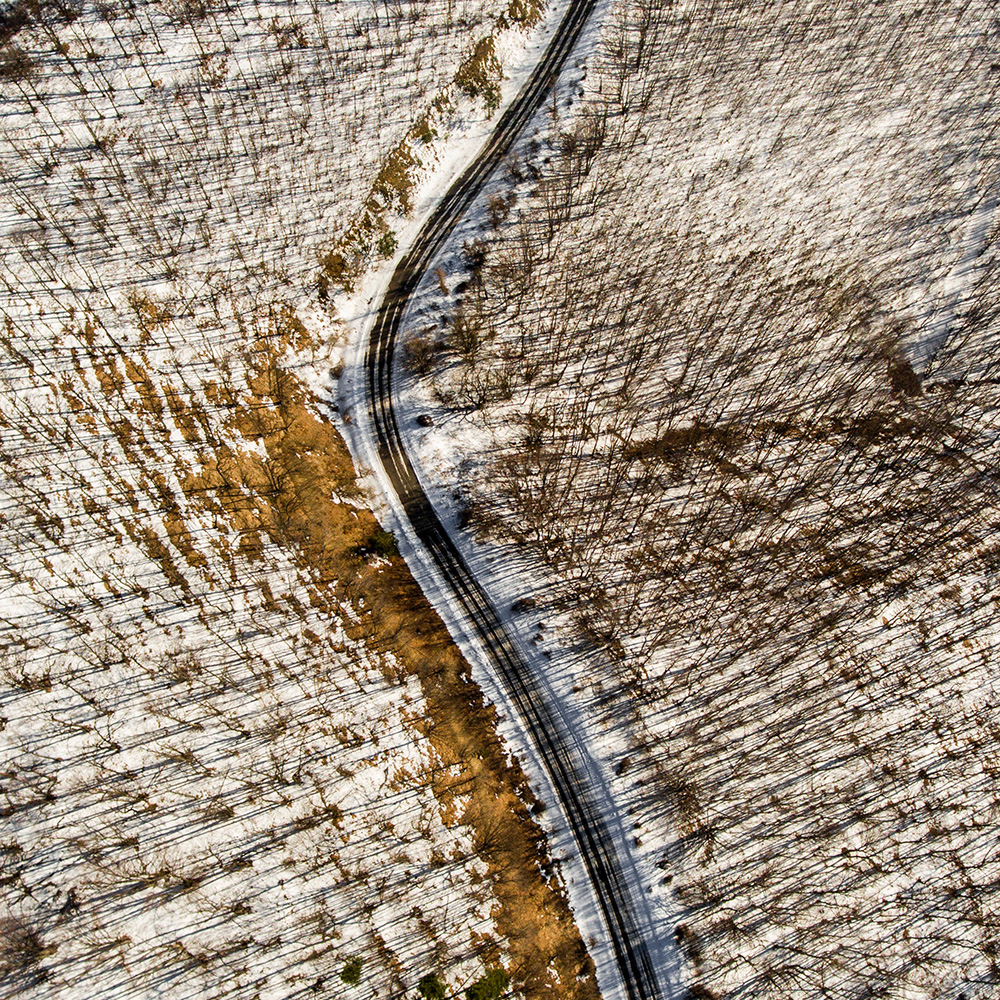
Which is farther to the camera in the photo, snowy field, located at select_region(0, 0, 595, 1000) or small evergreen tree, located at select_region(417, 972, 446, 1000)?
small evergreen tree, located at select_region(417, 972, 446, 1000)

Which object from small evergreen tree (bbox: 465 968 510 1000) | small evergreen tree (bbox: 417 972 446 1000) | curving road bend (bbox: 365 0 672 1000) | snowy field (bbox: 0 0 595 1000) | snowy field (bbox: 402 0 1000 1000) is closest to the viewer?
snowy field (bbox: 0 0 595 1000)

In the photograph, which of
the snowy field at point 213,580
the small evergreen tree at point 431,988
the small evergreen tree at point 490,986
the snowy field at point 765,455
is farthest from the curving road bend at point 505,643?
the small evergreen tree at point 431,988

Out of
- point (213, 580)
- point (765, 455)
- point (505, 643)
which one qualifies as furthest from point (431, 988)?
point (765, 455)

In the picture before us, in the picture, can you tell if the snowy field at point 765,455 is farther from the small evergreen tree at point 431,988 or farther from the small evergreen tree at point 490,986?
the small evergreen tree at point 431,988

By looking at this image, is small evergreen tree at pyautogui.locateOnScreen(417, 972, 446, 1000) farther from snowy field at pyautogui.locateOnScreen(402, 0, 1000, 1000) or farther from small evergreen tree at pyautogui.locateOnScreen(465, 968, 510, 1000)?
snowy field at pyautogui.locateOnScreen(402, 0, 1000, 1000)

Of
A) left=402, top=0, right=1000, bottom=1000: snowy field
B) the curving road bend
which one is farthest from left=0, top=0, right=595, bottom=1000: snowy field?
left=402, top=0, right=1000, bottom=1000: snowy field

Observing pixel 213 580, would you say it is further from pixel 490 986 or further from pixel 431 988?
pixel 490 986

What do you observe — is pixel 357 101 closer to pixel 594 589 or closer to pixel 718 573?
pixel 594 589
